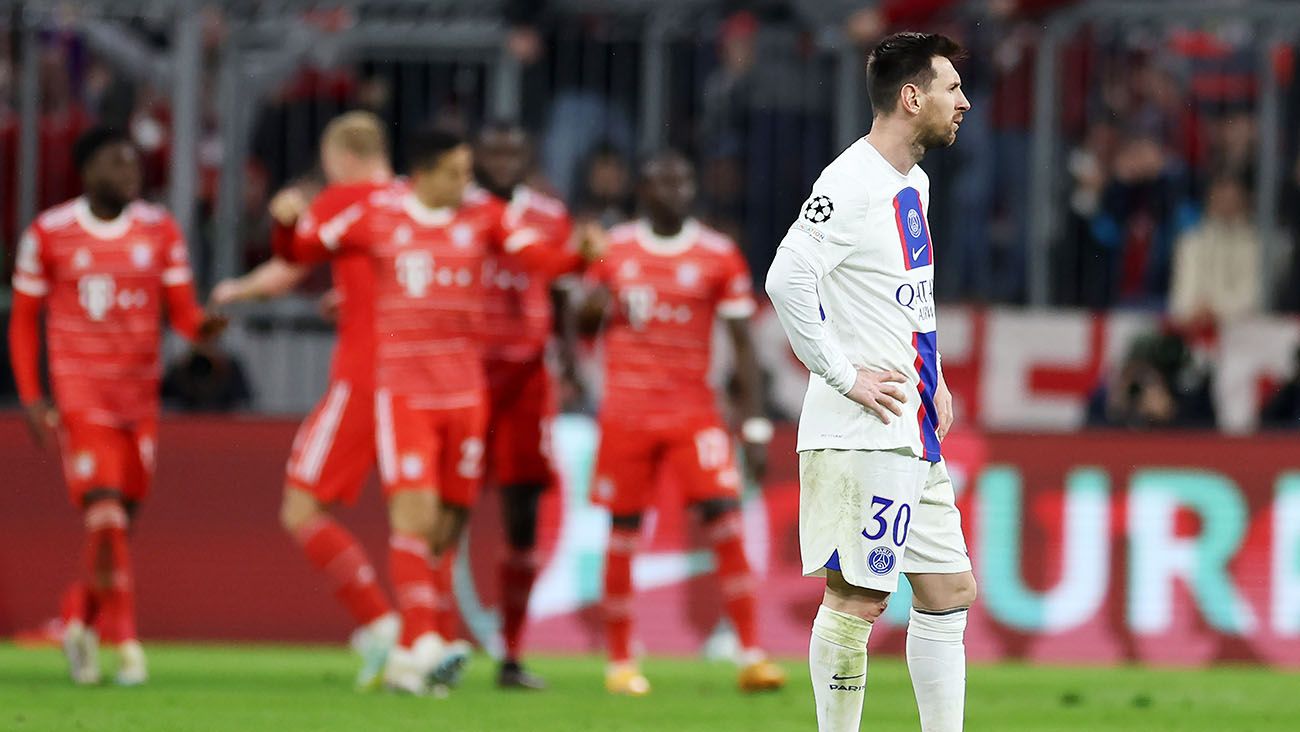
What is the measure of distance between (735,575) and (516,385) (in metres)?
1.44

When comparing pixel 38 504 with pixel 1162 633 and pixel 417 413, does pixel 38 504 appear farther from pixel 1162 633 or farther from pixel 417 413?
pixel 1162 633

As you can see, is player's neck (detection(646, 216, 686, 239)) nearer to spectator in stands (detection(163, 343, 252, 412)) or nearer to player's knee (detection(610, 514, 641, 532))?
player's knee (detection(610, 514, 641, 532))

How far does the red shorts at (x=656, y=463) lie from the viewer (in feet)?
36.3

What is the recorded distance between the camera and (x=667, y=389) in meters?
11.2

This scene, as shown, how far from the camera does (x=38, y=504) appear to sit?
1365cm

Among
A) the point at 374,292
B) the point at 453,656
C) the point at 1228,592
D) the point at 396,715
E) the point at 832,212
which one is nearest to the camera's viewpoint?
the point at 832,212

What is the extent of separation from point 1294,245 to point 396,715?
24.1ft

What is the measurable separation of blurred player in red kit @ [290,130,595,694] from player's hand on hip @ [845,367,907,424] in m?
3.54

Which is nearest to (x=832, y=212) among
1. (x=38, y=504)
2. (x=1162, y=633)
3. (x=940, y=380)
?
→ (x=940, y=380)

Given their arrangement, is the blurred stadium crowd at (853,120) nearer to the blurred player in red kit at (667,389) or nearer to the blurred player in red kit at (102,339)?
the blurred player in red kit at (102,339)

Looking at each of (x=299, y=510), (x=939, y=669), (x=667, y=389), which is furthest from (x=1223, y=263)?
(x=939, y=669)

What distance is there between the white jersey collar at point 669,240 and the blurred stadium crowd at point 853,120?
332 cm

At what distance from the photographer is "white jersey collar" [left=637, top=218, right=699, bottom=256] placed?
1130 centimetres

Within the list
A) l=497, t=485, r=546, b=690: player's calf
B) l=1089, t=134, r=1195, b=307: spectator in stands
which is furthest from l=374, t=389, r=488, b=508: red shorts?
l=1089, t=134, r=1195, b=307: spectator in stands
